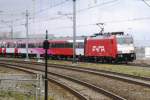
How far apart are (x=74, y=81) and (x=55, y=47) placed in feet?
117

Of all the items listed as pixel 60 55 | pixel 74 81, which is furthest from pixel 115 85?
pixel 60 55

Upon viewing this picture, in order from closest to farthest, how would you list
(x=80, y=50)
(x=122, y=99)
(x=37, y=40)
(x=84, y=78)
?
(x=122, y=99)
(x=84, y=78)
(x=80, y=50)
(x=37, y=40)

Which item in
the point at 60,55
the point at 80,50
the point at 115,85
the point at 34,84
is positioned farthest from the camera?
the point at 60,55

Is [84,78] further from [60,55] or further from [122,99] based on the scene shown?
[60,55]

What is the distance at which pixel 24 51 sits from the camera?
75.6 metres

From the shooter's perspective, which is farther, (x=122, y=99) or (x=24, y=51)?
(x=24, y=51)

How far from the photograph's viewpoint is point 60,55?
64.8m

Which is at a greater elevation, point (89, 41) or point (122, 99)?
point (89, 41)

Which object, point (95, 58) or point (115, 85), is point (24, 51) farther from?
point (115, 85)

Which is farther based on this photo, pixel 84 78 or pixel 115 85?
pixel 84 78

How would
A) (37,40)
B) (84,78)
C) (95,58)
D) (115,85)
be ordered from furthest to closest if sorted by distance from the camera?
(37,40)
(95,58)
(84,78)
(115,85)

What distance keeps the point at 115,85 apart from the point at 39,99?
837cm

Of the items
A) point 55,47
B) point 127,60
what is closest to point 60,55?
point 55,47

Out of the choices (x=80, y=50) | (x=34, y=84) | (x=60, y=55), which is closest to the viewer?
(x=34, y=84)
